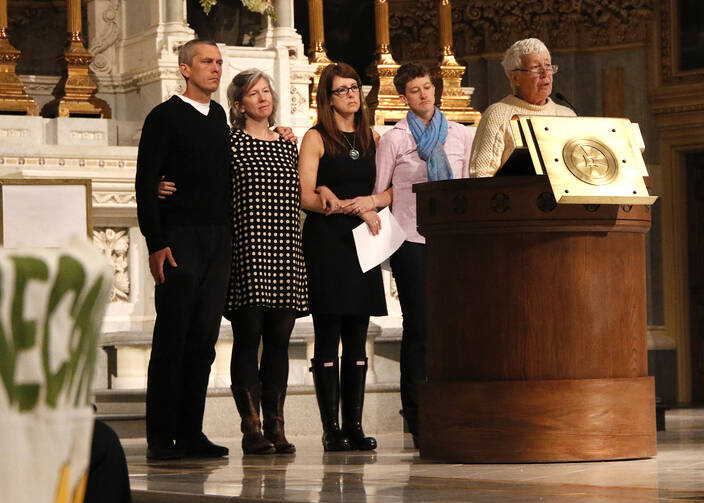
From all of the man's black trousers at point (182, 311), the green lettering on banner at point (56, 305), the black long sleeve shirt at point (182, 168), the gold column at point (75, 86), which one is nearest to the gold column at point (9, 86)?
the gold column at point (75, 86)

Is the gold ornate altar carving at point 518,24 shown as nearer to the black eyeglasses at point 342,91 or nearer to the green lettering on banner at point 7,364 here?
the black eyeglasses at point 342,91

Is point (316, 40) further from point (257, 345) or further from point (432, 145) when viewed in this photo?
point (257, 345)

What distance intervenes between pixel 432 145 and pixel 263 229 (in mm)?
736

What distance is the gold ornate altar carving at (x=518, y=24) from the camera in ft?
39.9

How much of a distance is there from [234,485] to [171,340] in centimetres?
132

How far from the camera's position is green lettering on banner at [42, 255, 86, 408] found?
82 centimetres

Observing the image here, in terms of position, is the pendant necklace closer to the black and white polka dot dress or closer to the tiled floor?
the black and white polka dot dress

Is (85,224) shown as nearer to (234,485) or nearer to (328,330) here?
(328,330)

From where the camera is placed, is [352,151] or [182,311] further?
[352,151]

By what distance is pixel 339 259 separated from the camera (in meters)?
5.23

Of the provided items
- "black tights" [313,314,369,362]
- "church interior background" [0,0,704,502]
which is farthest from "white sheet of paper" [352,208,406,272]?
"church interior background" [0,0,704,502]

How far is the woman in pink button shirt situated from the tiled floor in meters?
0.56

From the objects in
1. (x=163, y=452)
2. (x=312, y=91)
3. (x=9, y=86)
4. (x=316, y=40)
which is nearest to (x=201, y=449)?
(x=163, y=452)

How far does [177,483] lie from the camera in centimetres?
385
